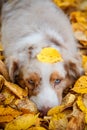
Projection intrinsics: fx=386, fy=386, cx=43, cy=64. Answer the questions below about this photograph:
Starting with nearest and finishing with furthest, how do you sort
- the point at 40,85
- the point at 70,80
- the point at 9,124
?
1. the point at 9,124
2. the point at 40,85
3. the point at 70,80

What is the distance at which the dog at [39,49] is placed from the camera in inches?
147

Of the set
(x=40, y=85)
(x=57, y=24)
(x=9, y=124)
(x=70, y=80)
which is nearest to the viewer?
(x=9, y=124)

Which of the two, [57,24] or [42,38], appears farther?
[57,24]

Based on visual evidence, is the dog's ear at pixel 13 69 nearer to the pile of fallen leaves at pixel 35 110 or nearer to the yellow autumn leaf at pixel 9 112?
the pile of fallen leaves at pixel 35 110

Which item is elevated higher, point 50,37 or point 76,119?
point 50,37

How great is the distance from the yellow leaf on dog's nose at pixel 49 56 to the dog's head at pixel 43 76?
0.04 metres

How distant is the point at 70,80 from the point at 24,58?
20.7 inches

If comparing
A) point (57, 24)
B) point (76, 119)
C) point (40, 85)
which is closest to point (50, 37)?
point (57, 24)

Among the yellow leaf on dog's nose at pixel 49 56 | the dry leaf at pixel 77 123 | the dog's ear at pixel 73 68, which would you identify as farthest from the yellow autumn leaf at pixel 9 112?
the dog's ear at pixel 73 68

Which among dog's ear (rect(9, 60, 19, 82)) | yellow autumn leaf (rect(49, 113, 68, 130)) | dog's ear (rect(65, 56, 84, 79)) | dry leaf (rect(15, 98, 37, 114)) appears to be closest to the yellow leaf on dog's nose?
dog's ear (rect(65, 56, 84, 79))

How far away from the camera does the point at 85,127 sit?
335 cm

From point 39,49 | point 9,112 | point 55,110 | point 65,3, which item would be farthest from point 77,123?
point 65,3

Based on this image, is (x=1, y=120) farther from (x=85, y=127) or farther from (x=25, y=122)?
(x=85, y=127)

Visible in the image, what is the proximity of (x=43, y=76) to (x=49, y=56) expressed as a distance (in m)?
0.22
